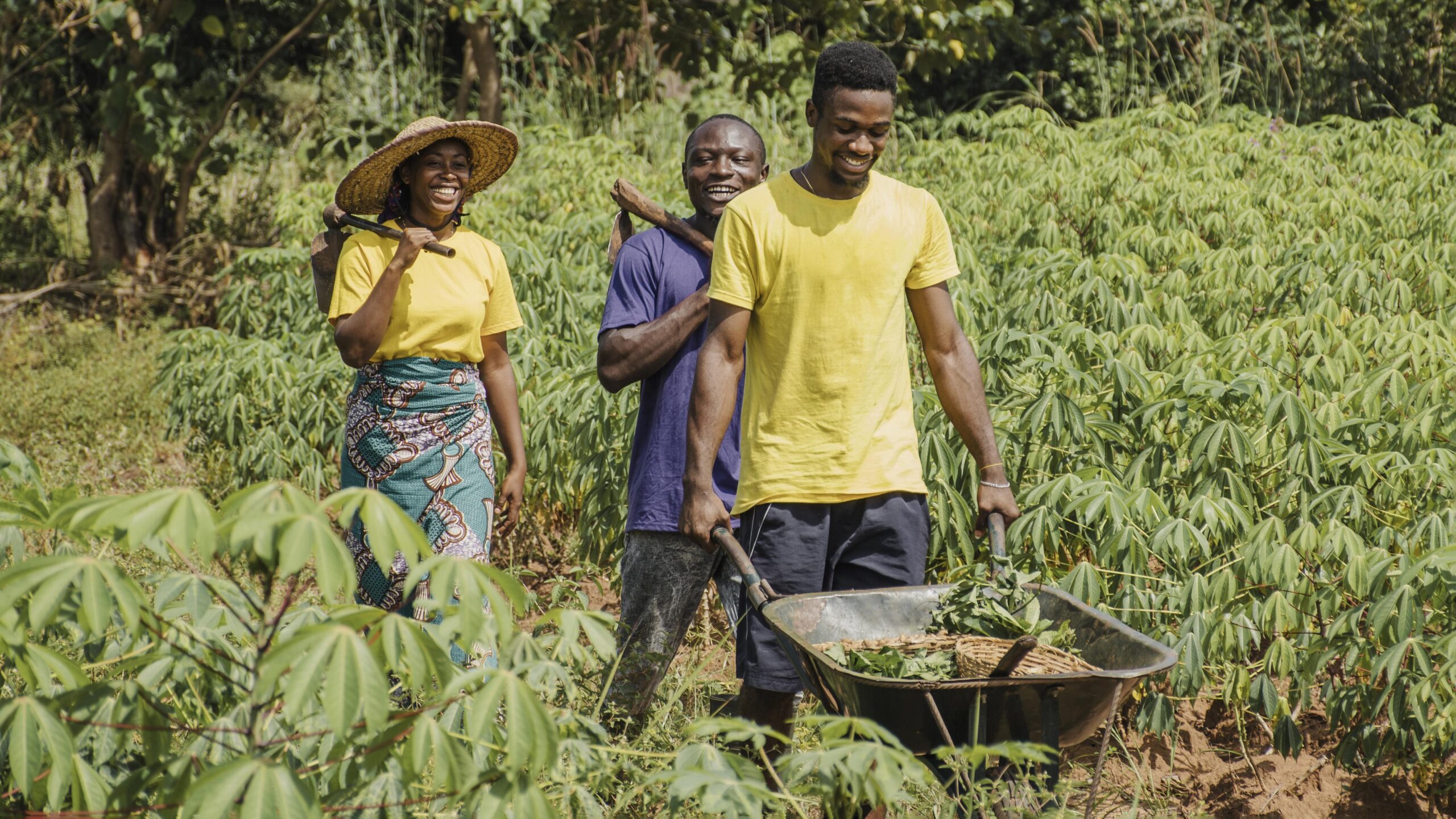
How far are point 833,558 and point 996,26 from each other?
730 centimetres

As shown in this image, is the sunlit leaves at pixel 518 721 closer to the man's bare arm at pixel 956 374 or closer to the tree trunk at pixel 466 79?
the man's bare arm at pixel 956 374

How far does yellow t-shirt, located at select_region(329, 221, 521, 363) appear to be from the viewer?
2680 mm

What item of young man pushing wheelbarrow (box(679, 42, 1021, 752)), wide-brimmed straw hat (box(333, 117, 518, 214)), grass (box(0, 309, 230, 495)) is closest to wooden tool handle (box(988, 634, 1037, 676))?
young man pushing wheelbarrow (box(679, 42, 1021, 752))

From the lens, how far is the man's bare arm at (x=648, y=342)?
2.47m

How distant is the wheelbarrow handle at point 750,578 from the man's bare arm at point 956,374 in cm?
45

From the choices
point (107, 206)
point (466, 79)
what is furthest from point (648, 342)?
point (107, 206)

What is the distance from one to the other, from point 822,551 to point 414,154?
1.24 meters

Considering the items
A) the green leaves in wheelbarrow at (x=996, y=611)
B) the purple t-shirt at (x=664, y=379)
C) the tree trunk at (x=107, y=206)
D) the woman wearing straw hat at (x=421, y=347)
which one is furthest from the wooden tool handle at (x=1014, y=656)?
the tree trunk at (x=107, y=206)

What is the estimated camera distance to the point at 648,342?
2.48 m

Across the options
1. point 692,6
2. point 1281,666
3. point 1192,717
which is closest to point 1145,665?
point 1281,666

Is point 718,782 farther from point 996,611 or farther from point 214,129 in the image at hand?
point 214,129

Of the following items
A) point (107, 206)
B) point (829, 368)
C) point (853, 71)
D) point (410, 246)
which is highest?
point (853, 71)

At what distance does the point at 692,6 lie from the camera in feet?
24.7

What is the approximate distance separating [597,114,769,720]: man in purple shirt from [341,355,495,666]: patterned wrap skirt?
34cm
